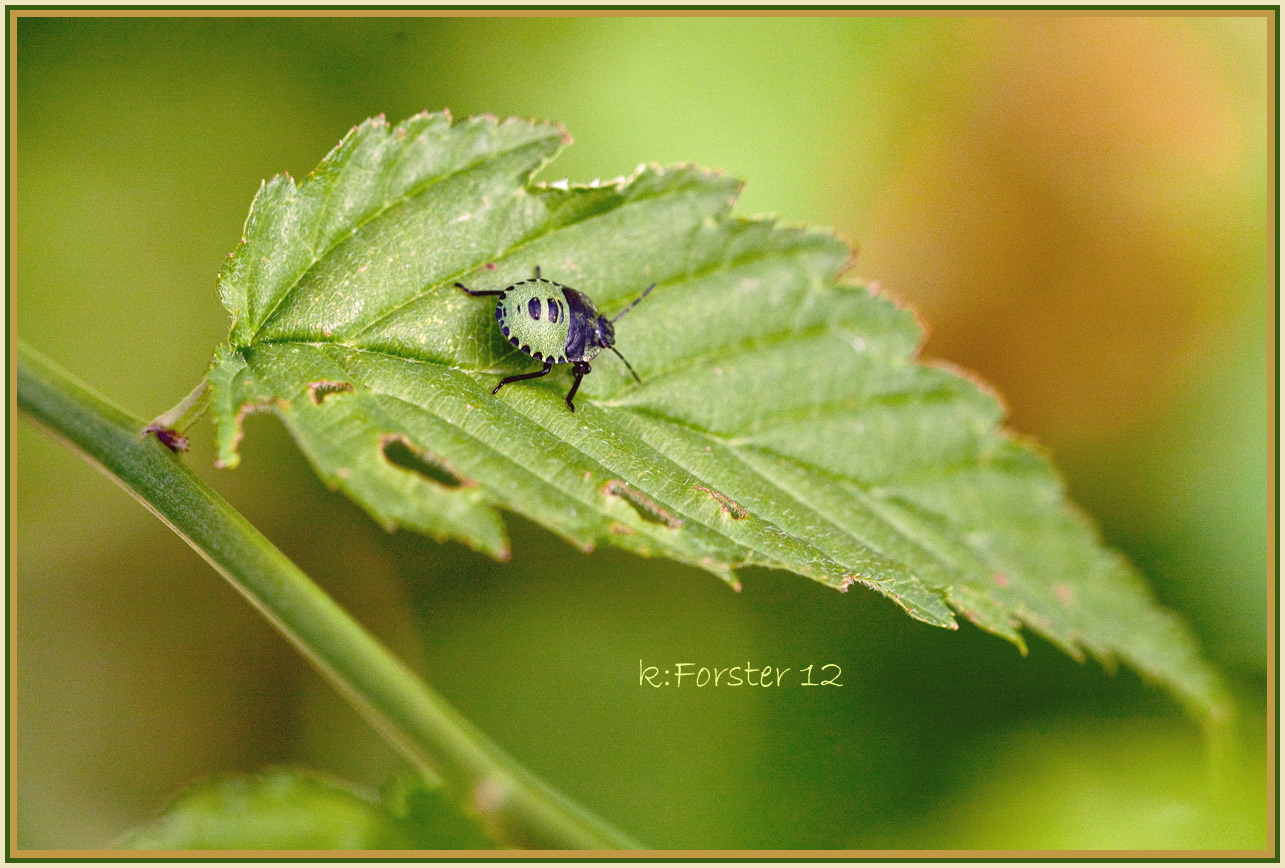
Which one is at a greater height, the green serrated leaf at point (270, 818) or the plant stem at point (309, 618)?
the plant stem at point (309, 618)

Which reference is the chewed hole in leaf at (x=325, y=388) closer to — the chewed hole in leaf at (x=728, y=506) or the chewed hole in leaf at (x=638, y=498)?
the chewed hole in leaf at (x=638, y=498)

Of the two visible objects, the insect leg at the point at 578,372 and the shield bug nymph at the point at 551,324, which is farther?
the insect leg at the point at 578,372

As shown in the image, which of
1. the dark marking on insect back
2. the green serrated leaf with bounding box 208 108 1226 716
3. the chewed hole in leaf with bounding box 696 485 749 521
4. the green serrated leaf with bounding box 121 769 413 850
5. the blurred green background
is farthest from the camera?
the blurred green background

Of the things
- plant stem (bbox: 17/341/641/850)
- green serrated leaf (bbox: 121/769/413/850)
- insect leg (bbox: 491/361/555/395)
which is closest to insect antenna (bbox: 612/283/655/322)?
insect leg (bbox: 491/361/555/395)

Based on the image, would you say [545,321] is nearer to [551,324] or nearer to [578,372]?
[551,324]

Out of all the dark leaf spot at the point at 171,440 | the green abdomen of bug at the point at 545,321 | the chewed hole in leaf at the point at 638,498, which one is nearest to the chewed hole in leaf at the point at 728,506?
the chewed hole in leaf at the point at 638,498

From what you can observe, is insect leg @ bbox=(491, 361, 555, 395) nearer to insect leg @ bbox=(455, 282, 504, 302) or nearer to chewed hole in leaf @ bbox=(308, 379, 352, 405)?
insect leg @ bbox=(455, 282, 504, 302)

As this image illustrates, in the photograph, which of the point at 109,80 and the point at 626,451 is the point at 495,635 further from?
the point at 109,80
